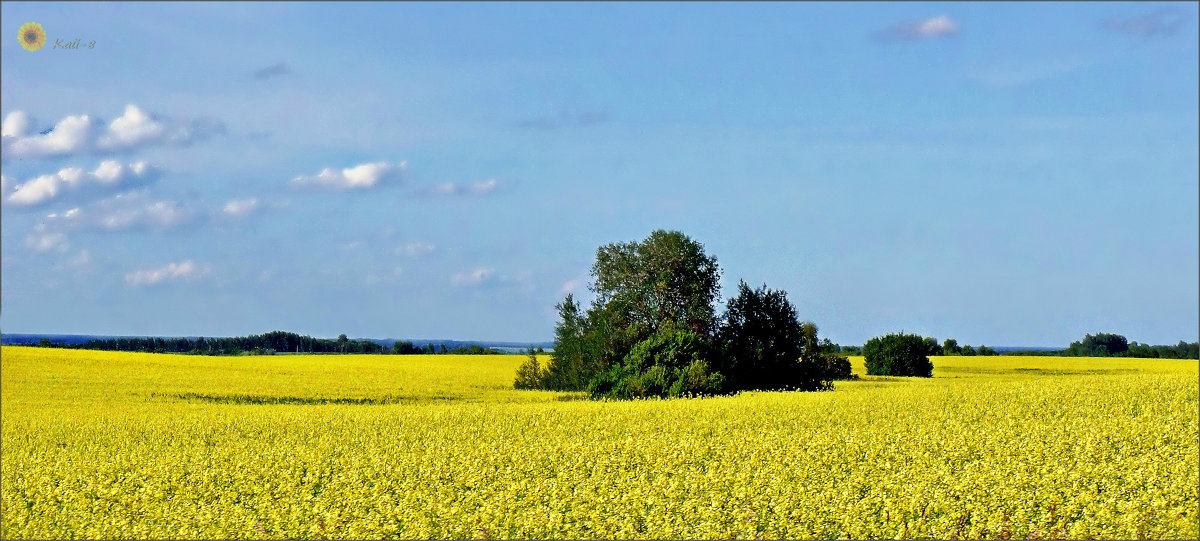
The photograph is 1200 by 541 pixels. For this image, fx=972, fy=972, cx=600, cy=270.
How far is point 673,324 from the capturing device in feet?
143

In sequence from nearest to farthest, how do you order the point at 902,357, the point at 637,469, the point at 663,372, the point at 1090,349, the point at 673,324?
the point at 637,469 < the point at 663,372 < the point at 673,324 < the point at 902,357 < the point at 1090,349

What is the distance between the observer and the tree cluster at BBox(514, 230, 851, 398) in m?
43.7

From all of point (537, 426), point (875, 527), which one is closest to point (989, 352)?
point (537, 426)

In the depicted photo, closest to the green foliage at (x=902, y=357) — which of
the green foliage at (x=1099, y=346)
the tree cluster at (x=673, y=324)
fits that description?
the tree cluster at (x=673, y=324)

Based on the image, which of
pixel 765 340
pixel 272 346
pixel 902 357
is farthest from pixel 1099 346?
pixel 272 346

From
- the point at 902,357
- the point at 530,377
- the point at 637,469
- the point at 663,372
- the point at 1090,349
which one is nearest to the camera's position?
the point at 637,469

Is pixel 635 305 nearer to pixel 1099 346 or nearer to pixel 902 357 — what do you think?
pixel 902 357

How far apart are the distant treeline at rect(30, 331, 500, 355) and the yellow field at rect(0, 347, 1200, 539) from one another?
59759mm

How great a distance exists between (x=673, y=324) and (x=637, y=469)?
27939mm

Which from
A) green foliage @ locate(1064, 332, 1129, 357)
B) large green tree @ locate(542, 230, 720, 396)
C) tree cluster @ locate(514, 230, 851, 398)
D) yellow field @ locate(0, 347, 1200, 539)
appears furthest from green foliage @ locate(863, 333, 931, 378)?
green foliage @ locate(1064, 332, 1129, 357)

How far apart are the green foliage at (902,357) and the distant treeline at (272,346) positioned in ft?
124

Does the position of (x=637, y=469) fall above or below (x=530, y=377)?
below

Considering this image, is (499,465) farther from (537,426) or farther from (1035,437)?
(1035,437)

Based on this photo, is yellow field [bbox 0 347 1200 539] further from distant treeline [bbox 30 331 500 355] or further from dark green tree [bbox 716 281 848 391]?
distant treeline [bbox 30 331 500 355]
